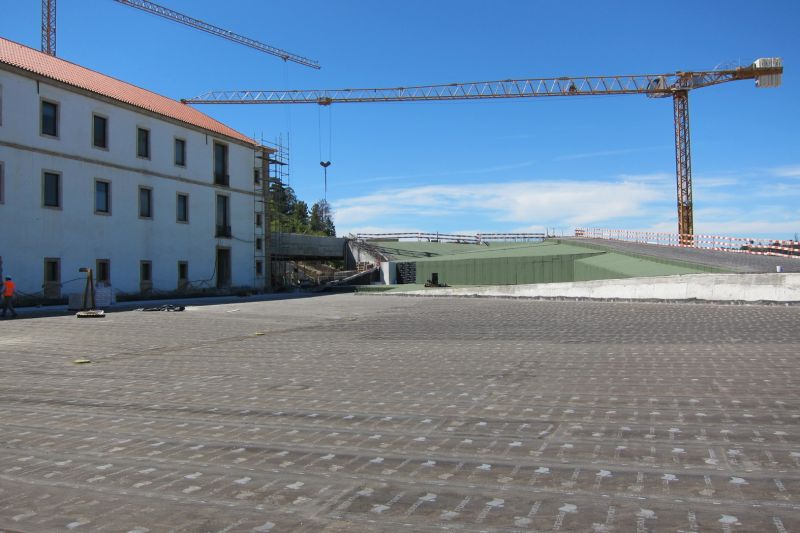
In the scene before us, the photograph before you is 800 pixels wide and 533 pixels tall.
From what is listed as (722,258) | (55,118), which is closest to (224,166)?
(55,118)

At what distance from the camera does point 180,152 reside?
41.3 meters

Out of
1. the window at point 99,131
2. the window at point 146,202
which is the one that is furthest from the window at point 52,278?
the window at point 99,131

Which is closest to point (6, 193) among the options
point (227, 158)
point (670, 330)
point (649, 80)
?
point (227, 158)

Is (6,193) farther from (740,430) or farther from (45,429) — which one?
(740,430)

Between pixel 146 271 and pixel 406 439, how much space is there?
35527 mm

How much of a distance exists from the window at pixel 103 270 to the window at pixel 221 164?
1175 centimetres

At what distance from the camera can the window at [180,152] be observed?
134ft

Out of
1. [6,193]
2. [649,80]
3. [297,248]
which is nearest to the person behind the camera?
[6,193]

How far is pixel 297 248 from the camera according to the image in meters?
55.8

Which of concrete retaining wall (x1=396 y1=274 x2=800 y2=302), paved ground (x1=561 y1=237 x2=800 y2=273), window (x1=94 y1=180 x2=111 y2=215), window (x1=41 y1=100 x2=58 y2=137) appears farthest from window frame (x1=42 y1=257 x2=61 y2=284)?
paved ground (x1=561 y1=237 x2=800 y2=273)

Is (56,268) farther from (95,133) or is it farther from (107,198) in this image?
(95,133)

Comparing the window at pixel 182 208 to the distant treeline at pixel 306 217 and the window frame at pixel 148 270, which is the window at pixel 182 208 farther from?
the distant treeline at pixel 306 217

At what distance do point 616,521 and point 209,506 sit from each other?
2.58 metres

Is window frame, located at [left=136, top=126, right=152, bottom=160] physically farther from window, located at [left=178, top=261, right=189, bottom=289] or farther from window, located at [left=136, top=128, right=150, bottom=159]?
window, located at [left=178, top=261, right=189, bottom=289]
